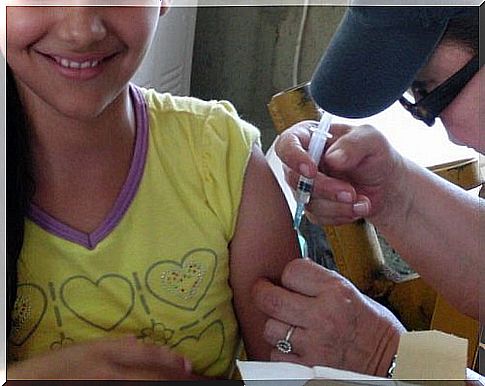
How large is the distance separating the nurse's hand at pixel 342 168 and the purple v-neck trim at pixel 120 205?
5.3 inches

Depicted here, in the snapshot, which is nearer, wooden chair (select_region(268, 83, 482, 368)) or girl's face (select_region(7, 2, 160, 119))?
girl's face (select_region(7, 2, 160, 119))

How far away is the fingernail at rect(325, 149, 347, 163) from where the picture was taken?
2.82ft

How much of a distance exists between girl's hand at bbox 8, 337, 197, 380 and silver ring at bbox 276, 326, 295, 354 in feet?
0.31

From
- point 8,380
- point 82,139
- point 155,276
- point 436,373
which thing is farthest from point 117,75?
point 436,373

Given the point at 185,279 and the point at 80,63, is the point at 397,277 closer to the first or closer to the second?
the point at 185,279

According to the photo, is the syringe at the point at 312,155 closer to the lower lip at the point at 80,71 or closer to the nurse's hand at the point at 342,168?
the nurse's hand at the point at 342,168

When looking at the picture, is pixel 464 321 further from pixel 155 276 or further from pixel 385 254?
pixel 155 276

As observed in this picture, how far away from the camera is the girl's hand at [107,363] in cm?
80

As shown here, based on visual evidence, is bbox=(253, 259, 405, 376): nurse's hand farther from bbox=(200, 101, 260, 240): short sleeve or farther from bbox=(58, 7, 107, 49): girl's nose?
bbox=(58, 7, 107, 49): girl's nose

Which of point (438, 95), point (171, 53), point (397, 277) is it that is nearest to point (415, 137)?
point (438, 95)

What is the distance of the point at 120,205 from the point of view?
0.82 metres

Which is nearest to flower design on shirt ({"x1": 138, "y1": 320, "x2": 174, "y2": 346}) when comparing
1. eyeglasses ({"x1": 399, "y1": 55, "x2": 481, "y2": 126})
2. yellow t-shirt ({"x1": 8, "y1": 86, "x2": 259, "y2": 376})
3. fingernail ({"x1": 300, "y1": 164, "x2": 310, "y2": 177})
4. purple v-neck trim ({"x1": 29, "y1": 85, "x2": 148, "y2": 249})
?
yellow t-shirt ({"x1": 8, "y1": 86, "x2": 259, "y2": 376})

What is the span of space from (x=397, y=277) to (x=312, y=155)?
162 millimetres

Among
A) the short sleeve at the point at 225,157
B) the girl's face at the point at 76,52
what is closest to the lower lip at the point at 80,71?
the girl's face at the point at 76,52
